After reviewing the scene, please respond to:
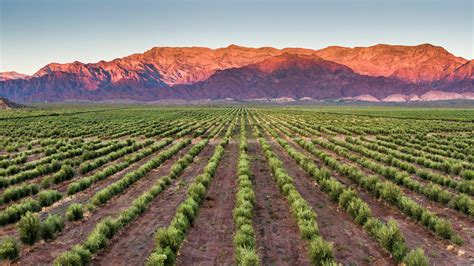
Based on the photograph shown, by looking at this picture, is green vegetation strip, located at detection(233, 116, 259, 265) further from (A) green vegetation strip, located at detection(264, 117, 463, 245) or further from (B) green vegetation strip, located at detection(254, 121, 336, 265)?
(A) green vegetation strip, located at detection(264, 117, 463, 245)

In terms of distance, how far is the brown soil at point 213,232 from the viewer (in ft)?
28.2

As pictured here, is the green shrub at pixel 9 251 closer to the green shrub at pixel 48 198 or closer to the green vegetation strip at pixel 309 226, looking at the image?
the green shrub at pixel 48 198

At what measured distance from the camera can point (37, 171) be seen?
18.0 m

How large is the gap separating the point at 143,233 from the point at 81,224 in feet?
7.23

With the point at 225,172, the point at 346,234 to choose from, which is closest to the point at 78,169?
the point at 225,172

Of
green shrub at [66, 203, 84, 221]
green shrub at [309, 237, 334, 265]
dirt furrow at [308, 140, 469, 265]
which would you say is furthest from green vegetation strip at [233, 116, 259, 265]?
green shrub at [66, 203, 84, 221]

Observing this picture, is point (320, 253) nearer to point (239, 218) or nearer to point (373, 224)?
point (373, 224)

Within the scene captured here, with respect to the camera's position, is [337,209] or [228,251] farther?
[337,209]

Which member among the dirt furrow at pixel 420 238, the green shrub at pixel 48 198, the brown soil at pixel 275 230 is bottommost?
the dirt furrow at pixel 420 238

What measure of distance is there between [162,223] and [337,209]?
19.6 feet

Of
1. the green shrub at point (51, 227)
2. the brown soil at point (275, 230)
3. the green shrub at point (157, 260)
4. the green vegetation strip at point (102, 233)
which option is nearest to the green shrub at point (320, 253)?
the brown soil at point (275, 230)

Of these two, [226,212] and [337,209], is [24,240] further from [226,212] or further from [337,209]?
[337,209]

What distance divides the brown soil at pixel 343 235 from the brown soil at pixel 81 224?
681 centimetres

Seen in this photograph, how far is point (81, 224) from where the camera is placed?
10.9 m
